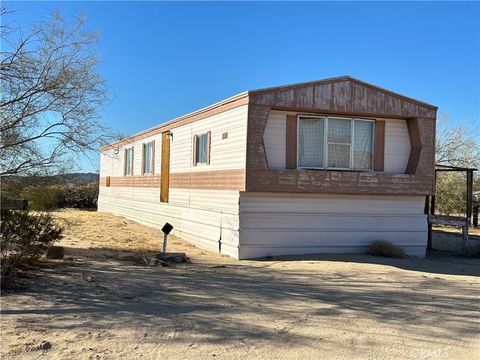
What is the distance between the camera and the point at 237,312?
636cm

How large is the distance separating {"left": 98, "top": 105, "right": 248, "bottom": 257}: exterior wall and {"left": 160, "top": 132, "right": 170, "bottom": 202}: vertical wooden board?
312mm

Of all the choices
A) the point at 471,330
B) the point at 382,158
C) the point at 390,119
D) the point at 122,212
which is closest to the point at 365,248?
the point at 382,158

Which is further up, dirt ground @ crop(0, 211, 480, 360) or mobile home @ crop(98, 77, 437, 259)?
mobile home @ crop(98, 77, 437, 259)

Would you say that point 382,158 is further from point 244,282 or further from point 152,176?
point 152,176

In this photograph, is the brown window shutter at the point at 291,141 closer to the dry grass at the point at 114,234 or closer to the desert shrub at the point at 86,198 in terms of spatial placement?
the dry grass at the point at 114,234

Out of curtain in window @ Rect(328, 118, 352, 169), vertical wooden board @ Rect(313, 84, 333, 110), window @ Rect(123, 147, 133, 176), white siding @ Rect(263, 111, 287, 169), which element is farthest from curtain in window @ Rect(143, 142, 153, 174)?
vertical wooden board @ Rect(313, 84, 333, 110)

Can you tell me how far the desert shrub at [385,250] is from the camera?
12.6 metres

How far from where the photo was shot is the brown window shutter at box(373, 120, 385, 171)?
515 inches

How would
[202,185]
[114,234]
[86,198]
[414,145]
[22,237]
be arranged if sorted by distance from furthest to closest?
1. [86,198]
2. [114,234]
3. [202,185]
4. [414,145]
5. [22,237]

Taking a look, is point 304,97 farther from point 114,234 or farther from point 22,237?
point 114,234

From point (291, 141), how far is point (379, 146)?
97.6 inches

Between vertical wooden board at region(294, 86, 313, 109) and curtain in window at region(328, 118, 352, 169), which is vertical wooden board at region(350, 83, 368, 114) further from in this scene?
vertical wooden board at region(294, 86, 313, 109)

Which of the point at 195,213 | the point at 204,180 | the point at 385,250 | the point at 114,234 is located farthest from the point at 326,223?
the point at 114,234

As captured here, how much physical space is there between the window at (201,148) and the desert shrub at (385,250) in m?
5.03
